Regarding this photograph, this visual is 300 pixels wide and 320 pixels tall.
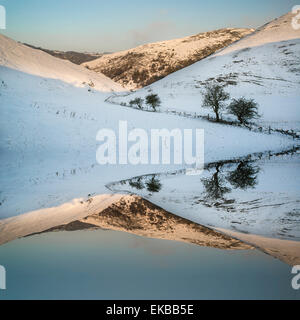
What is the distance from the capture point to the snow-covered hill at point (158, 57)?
153 meters

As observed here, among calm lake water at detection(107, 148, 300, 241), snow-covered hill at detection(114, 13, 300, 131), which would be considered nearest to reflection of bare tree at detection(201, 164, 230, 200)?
calm lake water at detection(107, 148, 300, 241)

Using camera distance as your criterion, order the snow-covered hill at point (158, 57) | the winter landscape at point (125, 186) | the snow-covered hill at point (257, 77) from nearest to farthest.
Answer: the winter landscape at point (125, 186)
the snow-covered hill at point (257, 77)
the snow-covered hill at point (158, 57)

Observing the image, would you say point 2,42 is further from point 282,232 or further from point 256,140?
point 282,232

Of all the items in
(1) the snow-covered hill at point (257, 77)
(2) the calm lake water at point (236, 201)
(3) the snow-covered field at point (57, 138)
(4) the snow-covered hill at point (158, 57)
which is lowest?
(2) the calm lake water at point (236, 201)

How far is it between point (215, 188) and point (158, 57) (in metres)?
158

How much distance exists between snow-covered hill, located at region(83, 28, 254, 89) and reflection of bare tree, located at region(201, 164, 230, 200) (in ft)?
424

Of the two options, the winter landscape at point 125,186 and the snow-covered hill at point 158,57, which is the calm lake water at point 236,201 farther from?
the snow-covered hill at point 158,57

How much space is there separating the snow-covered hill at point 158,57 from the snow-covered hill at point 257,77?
27.9m

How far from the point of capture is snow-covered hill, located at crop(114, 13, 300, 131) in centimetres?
9006

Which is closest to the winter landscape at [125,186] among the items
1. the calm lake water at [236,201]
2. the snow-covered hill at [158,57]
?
the calm lake water at [236,201]

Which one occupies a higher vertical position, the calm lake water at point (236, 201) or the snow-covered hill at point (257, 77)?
the snow-covered hill at point (257, 77)

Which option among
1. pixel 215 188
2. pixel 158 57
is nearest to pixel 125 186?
pixel 215 188

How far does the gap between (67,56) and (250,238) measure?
197 metres
